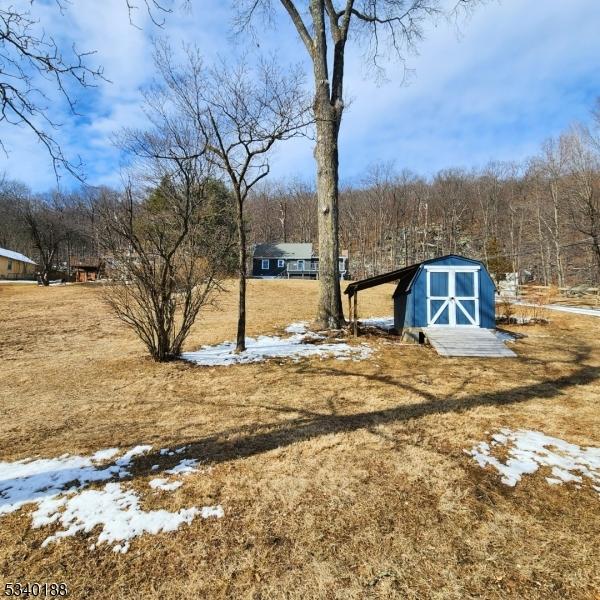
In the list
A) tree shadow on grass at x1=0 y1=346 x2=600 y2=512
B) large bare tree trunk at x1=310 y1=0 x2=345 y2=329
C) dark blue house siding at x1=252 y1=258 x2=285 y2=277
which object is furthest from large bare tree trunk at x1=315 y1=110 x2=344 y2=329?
dark blue house siding at x1=252 y1=258 x2=285 y2=277

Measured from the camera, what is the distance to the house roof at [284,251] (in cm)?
4275

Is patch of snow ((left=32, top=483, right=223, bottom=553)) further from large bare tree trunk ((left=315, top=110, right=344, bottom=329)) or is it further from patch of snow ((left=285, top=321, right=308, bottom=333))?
patch of snow ((left=285, top=321, right=308, bottom=333))

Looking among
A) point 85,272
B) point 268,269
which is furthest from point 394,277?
point 85,272

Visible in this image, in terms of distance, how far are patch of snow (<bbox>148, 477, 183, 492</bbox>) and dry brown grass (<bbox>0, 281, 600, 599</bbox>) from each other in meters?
0.11

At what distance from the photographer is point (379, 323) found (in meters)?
13.4

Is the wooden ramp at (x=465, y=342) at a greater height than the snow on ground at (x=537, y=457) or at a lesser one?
greater

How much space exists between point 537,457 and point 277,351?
5504 mm

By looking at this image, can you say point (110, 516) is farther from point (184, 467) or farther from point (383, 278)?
Result: point (383, 278)

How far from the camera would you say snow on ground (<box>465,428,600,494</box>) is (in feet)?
10.8

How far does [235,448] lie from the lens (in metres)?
3.86

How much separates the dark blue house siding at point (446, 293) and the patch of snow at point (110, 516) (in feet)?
28.2

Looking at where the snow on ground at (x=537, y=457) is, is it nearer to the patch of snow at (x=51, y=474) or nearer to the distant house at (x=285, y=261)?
the patch of snow at (x=51, y=474)

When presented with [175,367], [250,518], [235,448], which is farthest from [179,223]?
[250,518]

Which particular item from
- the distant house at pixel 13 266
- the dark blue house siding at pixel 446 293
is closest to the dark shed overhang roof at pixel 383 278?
the dark blue house siding at pixel 446 293
